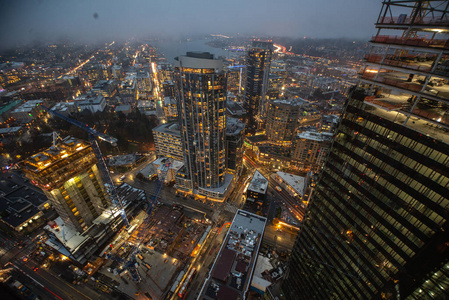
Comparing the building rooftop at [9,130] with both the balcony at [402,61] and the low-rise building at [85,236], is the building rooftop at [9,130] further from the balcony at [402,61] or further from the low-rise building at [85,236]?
the balcony at [402,61]

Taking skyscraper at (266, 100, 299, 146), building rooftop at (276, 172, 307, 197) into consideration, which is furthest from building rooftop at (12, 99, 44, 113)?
building rooftop at (276, 172, 307, 197)

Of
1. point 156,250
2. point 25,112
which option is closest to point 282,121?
point 156,250

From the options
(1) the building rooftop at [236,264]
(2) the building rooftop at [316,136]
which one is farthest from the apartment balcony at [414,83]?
(2) the building rooftop at [316,136]

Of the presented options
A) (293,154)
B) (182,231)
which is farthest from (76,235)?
(293,154)

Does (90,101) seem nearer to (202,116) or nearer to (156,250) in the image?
(202,116)

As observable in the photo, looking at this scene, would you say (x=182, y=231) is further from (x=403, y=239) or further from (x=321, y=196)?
(x=403, y=239)

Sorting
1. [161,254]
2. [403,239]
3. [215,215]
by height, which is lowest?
[215,215]
